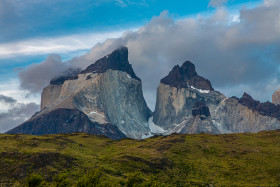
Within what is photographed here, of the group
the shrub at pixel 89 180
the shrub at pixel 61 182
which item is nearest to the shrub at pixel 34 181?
the shrub at pixel 61 182

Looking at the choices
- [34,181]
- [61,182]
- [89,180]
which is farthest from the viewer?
[89,180]

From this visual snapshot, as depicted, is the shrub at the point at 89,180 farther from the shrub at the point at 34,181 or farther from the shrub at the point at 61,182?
the shrub at the point at 34,181

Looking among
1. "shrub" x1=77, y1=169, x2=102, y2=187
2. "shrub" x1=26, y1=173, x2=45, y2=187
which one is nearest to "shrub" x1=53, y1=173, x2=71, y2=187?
"shrub" x1=77, y1=169, x2=102, y2=187

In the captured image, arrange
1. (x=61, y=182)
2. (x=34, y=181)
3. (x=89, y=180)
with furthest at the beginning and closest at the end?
(x=89, y=180) < (x=61, y=182) < (x=34, y=181)

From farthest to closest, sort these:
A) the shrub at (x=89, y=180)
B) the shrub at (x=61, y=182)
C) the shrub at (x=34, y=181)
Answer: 1. the shrub at (x=61, y=182)
2. the shrub at (x=34, y=181)
3. the shrub at (x=89, y=180)

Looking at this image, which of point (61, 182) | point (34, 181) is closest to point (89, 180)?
point (61, 182)

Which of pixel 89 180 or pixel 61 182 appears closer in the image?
pixel 61 182

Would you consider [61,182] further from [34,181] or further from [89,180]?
[89,180]

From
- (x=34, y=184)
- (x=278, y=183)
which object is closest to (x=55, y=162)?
(x=34, y=184)

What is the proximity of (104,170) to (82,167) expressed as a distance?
10633 mm

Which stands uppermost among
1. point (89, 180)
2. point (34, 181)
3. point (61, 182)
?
point (34, 181)

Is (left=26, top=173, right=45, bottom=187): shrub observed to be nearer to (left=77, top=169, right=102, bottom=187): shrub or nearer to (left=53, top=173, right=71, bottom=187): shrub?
(left=53, top=173, right=71, bottom=187): shrub

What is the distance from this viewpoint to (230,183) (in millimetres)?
198875

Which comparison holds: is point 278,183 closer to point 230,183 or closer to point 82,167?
point 230,183
